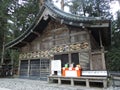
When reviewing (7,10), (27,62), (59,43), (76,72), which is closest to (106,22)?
(76,72)

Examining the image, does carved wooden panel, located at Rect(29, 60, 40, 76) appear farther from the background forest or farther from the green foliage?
the green foliage

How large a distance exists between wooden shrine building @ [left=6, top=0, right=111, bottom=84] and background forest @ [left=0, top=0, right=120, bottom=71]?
4.99 meters

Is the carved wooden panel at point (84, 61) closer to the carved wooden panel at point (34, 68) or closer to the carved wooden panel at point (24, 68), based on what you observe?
the carved wooden panel at point (34, 68)

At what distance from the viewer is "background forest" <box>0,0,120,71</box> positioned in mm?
14489

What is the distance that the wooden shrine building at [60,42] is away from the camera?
22.5 ft

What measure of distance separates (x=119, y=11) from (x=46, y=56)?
13.3 m

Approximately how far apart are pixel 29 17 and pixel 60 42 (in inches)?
395

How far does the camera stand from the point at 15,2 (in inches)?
658

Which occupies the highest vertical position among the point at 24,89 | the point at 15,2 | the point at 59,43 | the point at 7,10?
the point at 15,2

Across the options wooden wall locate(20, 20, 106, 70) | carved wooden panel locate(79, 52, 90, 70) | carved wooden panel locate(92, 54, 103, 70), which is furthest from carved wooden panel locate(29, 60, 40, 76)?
carved wooden panel locate(92, 54, 103, 70)

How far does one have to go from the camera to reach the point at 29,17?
17344 mm

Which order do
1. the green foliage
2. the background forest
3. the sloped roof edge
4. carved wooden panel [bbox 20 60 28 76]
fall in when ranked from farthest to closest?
the green foliage, the background forest, carved wooden panel [bbox 20 60 28 76], the sloped roof edge

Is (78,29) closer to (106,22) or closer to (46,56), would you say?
(106,22)

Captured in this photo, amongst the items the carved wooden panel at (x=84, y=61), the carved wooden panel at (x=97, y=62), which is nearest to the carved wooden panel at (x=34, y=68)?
the carved wooden panel at (x=84, y=61)
